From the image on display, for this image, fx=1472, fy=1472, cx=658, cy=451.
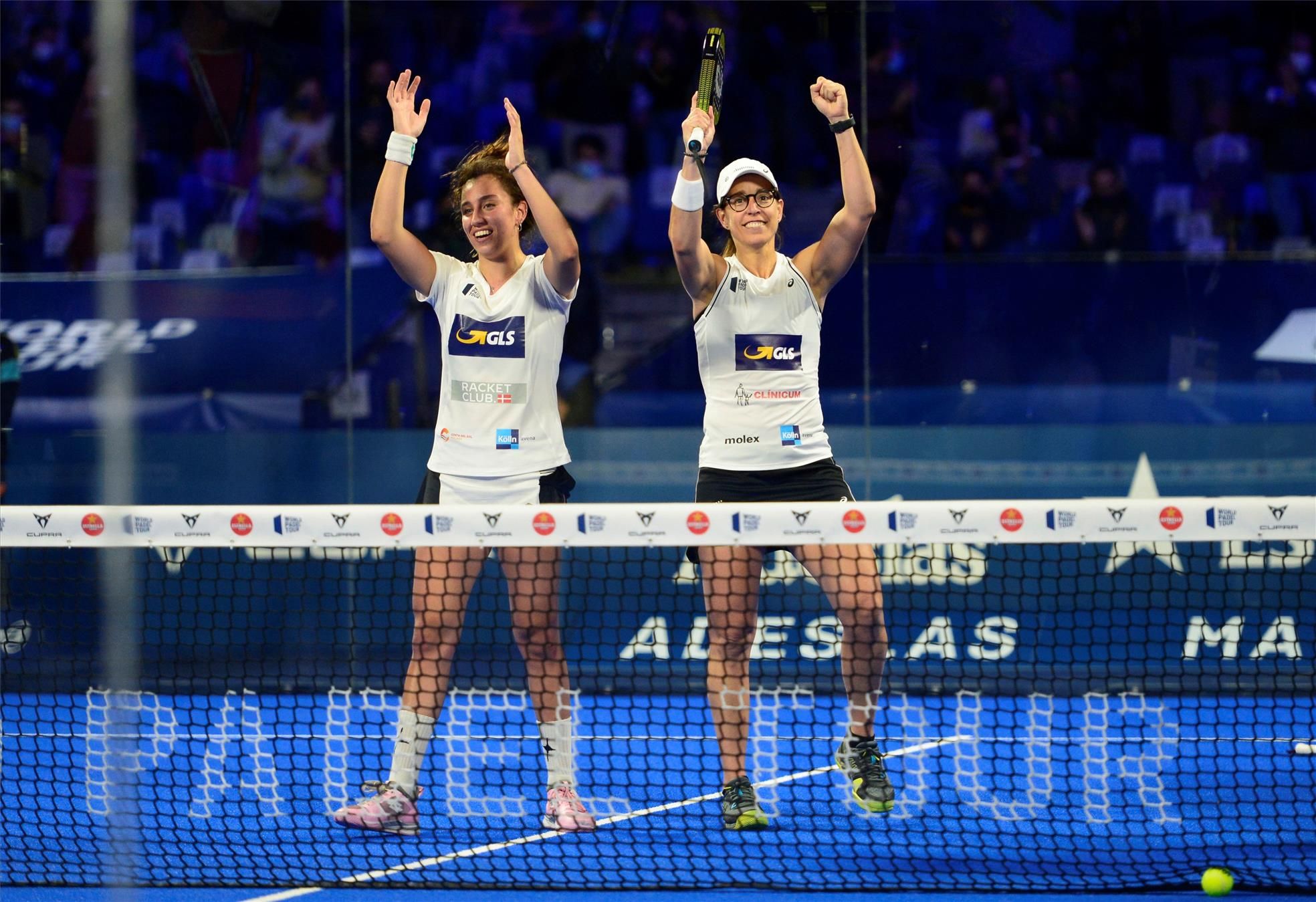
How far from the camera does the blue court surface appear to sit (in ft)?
12.7

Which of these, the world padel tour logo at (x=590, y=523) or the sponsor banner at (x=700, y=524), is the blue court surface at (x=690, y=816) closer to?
the sponsor banner at (x=700, y=524)

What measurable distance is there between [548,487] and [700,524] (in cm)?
73

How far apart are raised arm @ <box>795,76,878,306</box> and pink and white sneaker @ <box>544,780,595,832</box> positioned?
1.63m

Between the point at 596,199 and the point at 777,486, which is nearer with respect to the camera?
the point at 777,486

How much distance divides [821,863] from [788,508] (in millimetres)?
1016

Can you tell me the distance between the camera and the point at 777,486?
14.0 feet

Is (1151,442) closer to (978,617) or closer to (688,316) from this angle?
(978,617)

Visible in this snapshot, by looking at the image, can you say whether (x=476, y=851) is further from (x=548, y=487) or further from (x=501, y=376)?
(x=501, y=376)

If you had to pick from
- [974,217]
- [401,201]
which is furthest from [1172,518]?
[974,217]

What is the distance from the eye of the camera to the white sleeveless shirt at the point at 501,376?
426 cm

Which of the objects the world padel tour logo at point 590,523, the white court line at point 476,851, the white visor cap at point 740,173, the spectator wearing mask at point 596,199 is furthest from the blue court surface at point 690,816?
the spectator wearing mask at point 596,199

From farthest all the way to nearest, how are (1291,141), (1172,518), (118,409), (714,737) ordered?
(1291,141) → (714,737) → (1172,518) → (118,409)

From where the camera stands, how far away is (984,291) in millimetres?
6793

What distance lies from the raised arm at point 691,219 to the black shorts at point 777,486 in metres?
0.58
